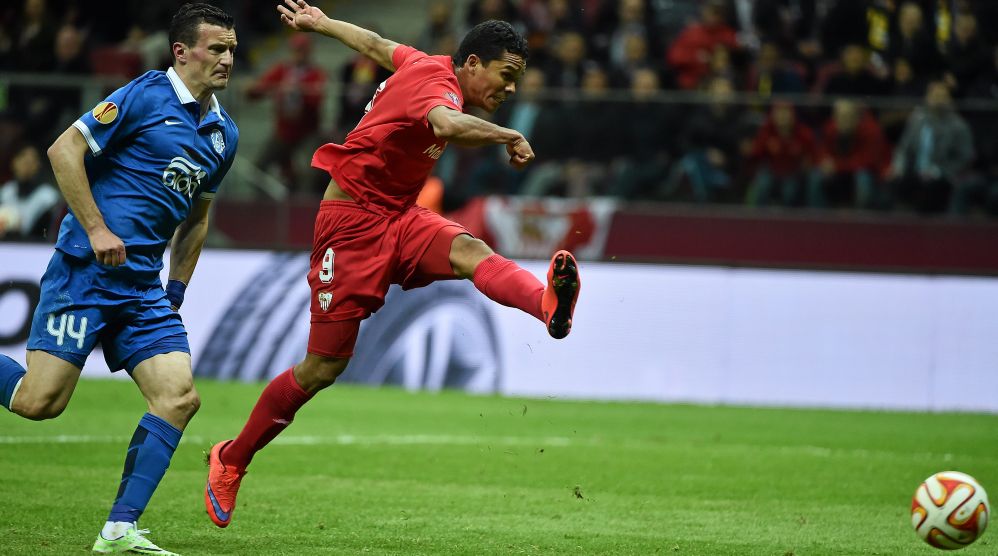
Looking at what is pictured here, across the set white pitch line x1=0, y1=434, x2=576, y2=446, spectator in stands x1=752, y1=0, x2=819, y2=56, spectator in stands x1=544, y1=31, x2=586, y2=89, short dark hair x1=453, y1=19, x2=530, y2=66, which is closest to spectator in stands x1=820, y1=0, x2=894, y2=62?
spectator in stands x1=752, y1=0, x2=819, y2=56

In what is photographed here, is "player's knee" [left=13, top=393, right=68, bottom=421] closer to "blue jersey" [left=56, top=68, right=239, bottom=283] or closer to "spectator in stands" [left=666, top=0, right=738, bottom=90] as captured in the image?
"blue jersey" [left=56, top=68, right=239, bottom=283]

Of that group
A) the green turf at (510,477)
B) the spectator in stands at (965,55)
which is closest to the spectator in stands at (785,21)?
the spectator in stands at (965,55)

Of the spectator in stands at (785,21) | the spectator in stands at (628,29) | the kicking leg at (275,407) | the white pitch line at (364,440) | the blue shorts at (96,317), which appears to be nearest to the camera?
the blue shorts at (96,317)

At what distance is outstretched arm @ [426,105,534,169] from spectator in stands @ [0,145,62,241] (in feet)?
35.4

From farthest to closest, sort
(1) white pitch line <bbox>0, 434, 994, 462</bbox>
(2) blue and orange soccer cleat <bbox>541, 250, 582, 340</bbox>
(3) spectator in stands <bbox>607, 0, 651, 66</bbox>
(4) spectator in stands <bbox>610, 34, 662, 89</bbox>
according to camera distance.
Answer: (3) spectator in stands <bbox>607, 0, 651, 66</bbox>
(4) spectator in stands <bbox>610, 34, 662, 89</bbox>
(1) white pitch line <bbox>0, 434, 994, 462</bbox>
(2) blue and orange soccer cleat <bbox>541, 250, 582, 340</bbox>

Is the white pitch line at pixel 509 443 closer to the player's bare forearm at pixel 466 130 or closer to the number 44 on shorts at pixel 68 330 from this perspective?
the number 44 on shorts at pixel 68 330

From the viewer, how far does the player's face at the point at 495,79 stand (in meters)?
7.00

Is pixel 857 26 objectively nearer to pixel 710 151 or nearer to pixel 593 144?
pixel 710 151

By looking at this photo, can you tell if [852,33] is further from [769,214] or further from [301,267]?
[301,267]

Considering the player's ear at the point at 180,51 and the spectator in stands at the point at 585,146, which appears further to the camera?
the spectator in stands at the point at 585,146

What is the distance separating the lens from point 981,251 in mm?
15398

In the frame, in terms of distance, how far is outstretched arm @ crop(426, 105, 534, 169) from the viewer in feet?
20.3

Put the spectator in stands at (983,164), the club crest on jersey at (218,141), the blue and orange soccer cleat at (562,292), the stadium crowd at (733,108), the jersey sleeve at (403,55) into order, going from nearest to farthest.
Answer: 1. the blue and orange soccer cleat at (562,292)
2. the club crest on jersey at (218,141)
3. the jersey sleeve at (403,55)
4. the spectator in stands at (983,164)
5. the stadium crowd at (733,108)

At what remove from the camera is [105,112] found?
6.15m
